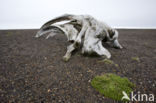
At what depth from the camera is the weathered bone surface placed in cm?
523

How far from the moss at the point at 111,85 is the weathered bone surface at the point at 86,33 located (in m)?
1.78

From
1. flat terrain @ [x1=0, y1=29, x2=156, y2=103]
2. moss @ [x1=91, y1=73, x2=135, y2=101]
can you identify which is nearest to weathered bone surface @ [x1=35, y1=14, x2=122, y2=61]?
flat terrain @ [x1=0, y1=29, x2=156, y2=103]

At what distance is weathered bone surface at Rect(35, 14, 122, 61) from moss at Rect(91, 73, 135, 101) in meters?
1.78

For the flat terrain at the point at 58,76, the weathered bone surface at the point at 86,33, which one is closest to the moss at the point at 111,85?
the flat terrain at the point at 58,76

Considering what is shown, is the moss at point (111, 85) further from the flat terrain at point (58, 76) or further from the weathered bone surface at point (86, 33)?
the weathered bone surface at point (86, 33)

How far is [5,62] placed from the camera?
4305mm

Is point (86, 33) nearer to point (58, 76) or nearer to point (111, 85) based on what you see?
point (58, 76)

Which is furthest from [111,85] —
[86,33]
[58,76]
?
[86,33]

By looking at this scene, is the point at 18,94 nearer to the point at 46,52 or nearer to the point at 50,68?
the point at 50,68

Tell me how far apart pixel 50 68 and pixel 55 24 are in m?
4.56

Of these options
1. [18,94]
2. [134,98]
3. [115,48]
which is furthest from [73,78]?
[115,48]

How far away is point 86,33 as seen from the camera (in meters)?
5.88

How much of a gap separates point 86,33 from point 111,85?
3.56m

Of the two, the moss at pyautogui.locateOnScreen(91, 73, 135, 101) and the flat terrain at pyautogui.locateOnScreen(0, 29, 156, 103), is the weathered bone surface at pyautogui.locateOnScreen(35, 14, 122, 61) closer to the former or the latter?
the flat terrain at pyautogui.locateOnScreen(0, 29, 156, 103)
